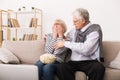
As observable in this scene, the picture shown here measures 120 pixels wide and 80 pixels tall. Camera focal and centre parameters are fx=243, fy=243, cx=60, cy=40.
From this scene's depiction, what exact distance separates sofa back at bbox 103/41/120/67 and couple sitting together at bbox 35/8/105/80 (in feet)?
0.89

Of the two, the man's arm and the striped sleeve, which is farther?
the striped sleeve

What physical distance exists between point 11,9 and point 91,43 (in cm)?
307

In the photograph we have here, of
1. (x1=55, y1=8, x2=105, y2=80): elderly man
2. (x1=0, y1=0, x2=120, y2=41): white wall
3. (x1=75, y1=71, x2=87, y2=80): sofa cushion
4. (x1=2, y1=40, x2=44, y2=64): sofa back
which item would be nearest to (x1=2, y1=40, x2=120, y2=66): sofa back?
(x1=2, y1=40, x2=44, y2=64): sofa back

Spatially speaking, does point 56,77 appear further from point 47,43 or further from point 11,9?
point 11,9

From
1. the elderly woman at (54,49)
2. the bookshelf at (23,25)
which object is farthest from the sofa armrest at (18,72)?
the bookshelf at (23,25)

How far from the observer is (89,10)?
4922mm

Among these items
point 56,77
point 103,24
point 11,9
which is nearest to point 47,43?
point 56,77

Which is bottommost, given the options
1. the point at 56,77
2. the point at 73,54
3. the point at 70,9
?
the point at 56,77

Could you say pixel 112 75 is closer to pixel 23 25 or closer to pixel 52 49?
pixel 52 49

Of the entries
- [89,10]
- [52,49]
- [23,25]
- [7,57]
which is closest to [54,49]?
[52,49]

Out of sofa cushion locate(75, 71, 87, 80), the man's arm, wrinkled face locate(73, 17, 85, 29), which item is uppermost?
wrinkled face locate(73, 17, 85, 29)

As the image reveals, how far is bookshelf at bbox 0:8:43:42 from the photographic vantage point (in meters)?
5.31

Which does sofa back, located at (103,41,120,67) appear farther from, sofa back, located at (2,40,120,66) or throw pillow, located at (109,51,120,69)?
throw pillow, located at (109,51,120,69)

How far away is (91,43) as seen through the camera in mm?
3002
